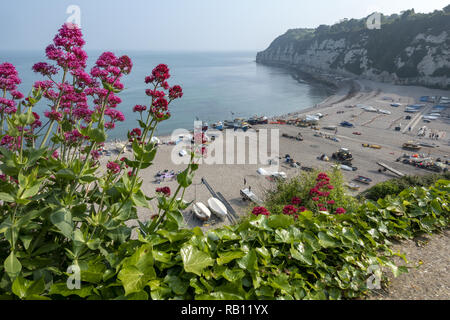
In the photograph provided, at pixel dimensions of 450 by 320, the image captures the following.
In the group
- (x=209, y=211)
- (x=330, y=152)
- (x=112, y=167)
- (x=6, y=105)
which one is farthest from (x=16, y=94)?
(x=330, y=152)

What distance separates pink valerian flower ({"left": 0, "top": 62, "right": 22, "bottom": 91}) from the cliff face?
93.4 m

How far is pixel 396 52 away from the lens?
293ft

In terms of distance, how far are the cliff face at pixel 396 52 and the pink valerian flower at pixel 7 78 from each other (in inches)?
3676

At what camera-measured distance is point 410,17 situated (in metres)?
97.2

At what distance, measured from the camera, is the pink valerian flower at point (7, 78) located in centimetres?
325

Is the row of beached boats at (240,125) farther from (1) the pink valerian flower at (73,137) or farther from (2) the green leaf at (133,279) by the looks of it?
(2) the green leaf at (133,279)

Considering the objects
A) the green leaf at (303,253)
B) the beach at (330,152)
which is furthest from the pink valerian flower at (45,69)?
the beach at (330,152)

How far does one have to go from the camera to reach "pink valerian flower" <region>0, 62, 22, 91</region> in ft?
10.7

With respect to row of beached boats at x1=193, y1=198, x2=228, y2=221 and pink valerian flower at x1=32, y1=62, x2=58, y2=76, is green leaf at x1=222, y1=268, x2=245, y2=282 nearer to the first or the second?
pink valerian flower at x1=32, y1=62, x2=58, y2=76

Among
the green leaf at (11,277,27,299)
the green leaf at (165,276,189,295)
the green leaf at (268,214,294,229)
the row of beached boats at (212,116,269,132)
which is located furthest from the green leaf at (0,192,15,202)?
the row of beached boats at (212,116,269,132)

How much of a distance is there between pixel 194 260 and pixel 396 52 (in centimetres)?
11129

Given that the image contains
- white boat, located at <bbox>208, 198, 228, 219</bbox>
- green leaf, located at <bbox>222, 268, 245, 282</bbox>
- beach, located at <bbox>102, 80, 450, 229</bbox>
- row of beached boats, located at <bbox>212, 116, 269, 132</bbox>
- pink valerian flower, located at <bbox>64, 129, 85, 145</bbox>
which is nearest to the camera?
green leaf, located at <bbox>222, 268, 245, 282</bbox>

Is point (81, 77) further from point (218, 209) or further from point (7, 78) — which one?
point (218, 209)
